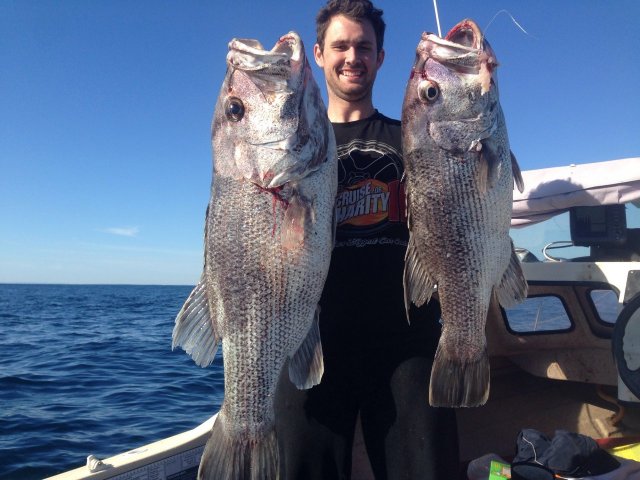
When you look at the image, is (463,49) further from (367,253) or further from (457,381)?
(457,381)

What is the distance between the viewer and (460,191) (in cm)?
233

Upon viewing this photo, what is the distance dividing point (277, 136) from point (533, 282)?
2.48 meters

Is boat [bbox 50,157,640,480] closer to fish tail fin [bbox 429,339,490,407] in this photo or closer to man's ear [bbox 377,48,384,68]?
fish tail fin [bbox 429,339,490,407]

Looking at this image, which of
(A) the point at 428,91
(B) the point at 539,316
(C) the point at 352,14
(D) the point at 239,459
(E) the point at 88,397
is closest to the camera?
(D) the point at 239,459

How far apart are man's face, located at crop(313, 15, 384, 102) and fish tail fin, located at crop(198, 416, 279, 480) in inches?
69.4

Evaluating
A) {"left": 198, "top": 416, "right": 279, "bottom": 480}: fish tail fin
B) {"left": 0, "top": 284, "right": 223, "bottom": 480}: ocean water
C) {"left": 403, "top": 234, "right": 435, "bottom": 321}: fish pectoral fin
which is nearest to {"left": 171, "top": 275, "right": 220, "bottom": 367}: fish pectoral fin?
{"left": 198, "top": 416, "right": 279, "bottom": 480}: fish tail fin

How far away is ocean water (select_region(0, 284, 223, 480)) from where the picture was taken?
6.88m

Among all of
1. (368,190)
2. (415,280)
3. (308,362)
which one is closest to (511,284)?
(415,280)

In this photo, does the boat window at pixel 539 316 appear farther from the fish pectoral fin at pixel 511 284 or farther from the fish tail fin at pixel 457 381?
the fish tail fin at pixel 457 381

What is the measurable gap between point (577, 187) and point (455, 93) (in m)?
1.62

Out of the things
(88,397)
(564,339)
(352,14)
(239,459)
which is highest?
(352,14)

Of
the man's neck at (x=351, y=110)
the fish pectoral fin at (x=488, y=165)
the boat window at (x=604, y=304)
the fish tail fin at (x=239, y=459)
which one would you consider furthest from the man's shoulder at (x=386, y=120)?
the boat window at (x=604, y=304)

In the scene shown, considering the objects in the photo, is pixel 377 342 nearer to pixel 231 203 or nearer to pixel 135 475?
pixel 231 203

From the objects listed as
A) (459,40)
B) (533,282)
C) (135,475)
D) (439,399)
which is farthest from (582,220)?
(135,475)
